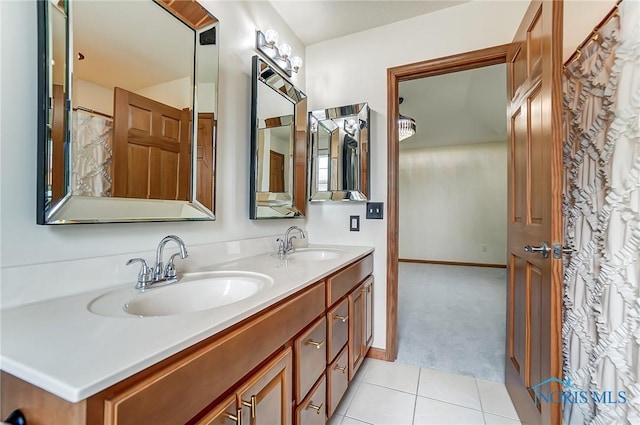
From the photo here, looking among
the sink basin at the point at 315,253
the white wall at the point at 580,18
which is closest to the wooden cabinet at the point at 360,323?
the sink basin at the point at 315,253

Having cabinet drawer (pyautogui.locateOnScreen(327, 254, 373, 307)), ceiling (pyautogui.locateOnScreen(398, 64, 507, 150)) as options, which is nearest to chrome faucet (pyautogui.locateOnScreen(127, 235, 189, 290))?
cabinet drawer (pyautogui.locateOnScreen(327, 254, 373, 307))

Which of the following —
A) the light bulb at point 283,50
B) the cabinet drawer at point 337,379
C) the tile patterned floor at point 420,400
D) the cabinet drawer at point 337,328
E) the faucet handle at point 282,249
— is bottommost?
the tile patterned floor at point 420,400

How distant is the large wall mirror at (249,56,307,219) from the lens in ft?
5.08

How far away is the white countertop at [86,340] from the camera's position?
1.32ft

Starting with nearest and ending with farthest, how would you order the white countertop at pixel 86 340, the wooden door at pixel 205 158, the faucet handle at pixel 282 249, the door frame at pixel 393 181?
the white countertop at pixel 86 340 < the wooden door at pixel 205 158 < the faucet handle at pixel 282 249 < the door frame at pixel 393 181

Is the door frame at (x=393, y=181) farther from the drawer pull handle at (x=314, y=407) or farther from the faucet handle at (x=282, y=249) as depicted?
the drawer pull handle at (x=314, y=407)

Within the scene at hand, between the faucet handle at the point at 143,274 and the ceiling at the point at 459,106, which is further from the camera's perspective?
the ceiling at the point at 459,106

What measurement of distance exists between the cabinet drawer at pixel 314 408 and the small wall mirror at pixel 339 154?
1183mm

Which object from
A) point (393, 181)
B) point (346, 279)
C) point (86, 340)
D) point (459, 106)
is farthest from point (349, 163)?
point (459, 106)

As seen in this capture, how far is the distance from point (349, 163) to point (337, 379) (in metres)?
1.35

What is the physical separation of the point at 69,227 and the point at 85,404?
63 centimetres

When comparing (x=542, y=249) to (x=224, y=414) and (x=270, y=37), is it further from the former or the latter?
(x=270, y=37)

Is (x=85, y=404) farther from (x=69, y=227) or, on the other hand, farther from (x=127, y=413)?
(x=69, y=227)

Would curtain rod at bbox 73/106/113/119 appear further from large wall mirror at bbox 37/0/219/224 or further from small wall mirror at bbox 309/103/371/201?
small wall mirror at bbox 309/103/371/201
